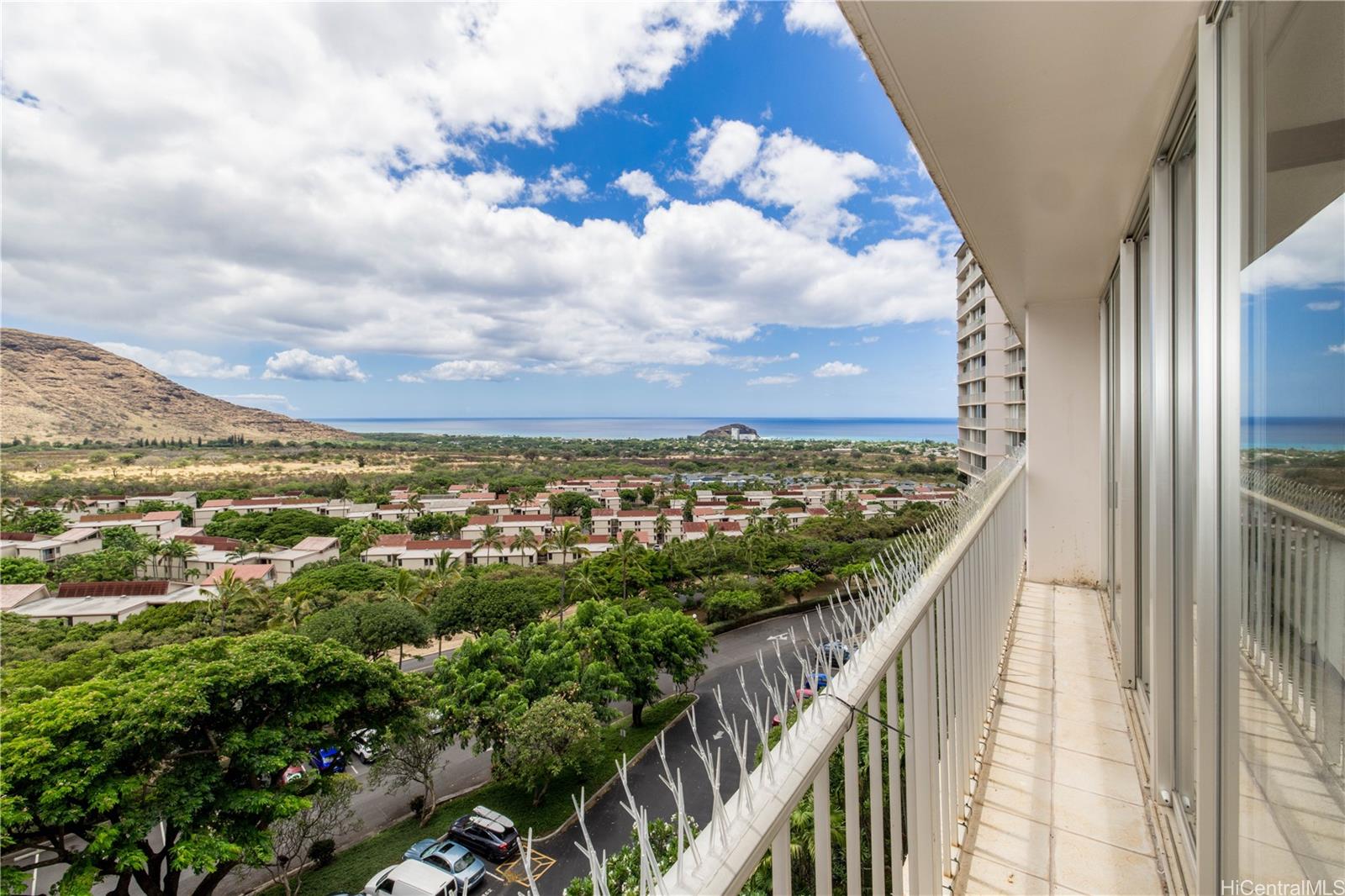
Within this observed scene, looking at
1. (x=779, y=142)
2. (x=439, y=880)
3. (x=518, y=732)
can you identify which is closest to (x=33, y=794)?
(x=439, y=880)

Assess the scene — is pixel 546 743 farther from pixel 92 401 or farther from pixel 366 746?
pixel 92 401

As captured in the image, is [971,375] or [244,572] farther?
[971,375]

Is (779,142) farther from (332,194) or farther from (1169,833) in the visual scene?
(1169,833)

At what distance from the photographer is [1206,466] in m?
1.36

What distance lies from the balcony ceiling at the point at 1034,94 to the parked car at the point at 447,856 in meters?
11.0

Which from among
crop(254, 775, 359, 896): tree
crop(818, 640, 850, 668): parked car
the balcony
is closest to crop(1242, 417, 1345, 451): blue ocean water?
crop(818, 640, 850, 668): parked car

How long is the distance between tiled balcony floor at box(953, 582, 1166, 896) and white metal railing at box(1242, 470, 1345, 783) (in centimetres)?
87

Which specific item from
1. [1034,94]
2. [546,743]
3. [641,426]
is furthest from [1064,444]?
[641,426]

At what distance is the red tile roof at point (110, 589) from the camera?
Result: 23844 millimetres

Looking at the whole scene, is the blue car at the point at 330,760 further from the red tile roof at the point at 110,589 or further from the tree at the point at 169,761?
the red tile roof at the point at 110,589

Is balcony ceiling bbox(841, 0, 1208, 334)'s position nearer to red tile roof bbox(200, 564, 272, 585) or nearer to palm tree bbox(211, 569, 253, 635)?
palm tree bbox(211, 569, 253, 635)

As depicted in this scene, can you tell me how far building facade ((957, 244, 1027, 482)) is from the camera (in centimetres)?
2364

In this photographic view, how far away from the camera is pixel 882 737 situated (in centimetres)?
132

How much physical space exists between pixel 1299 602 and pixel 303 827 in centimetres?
1388
